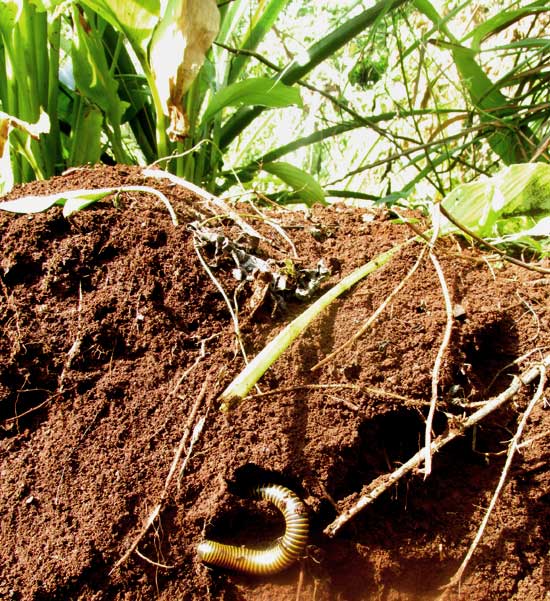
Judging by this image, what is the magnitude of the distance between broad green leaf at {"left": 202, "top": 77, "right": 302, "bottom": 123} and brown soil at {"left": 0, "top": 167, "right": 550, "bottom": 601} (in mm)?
538

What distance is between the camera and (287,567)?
3.80ft

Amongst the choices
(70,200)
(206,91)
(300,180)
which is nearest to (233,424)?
(70,200)

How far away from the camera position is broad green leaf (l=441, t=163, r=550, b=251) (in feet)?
4.80

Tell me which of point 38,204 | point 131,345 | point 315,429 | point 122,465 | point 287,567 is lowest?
point 287,567

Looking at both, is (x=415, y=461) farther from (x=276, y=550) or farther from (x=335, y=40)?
(x=335, y=40)

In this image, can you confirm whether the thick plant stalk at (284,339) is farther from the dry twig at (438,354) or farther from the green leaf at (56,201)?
the green leaf at (56,201)

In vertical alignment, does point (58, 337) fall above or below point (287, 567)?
above

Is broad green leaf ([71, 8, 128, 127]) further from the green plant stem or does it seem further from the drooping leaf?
the green plant stem

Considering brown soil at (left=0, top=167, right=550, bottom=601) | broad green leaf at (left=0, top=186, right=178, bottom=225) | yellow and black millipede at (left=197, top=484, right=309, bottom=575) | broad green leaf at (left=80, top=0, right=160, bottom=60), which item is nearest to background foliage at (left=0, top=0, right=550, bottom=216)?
broad green leaf at (left=80, top=0, right=160, bottom=60)

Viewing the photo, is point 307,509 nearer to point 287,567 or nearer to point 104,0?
point 287,567

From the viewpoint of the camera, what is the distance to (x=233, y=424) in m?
1.25

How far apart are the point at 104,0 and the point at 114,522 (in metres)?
1.22

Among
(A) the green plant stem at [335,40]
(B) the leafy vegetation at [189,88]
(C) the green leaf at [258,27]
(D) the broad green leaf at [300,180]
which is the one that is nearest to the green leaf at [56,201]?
(B) the leafy vegetation at [189,88]

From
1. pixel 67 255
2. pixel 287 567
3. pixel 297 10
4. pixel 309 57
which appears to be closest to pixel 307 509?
pixel 287 567
